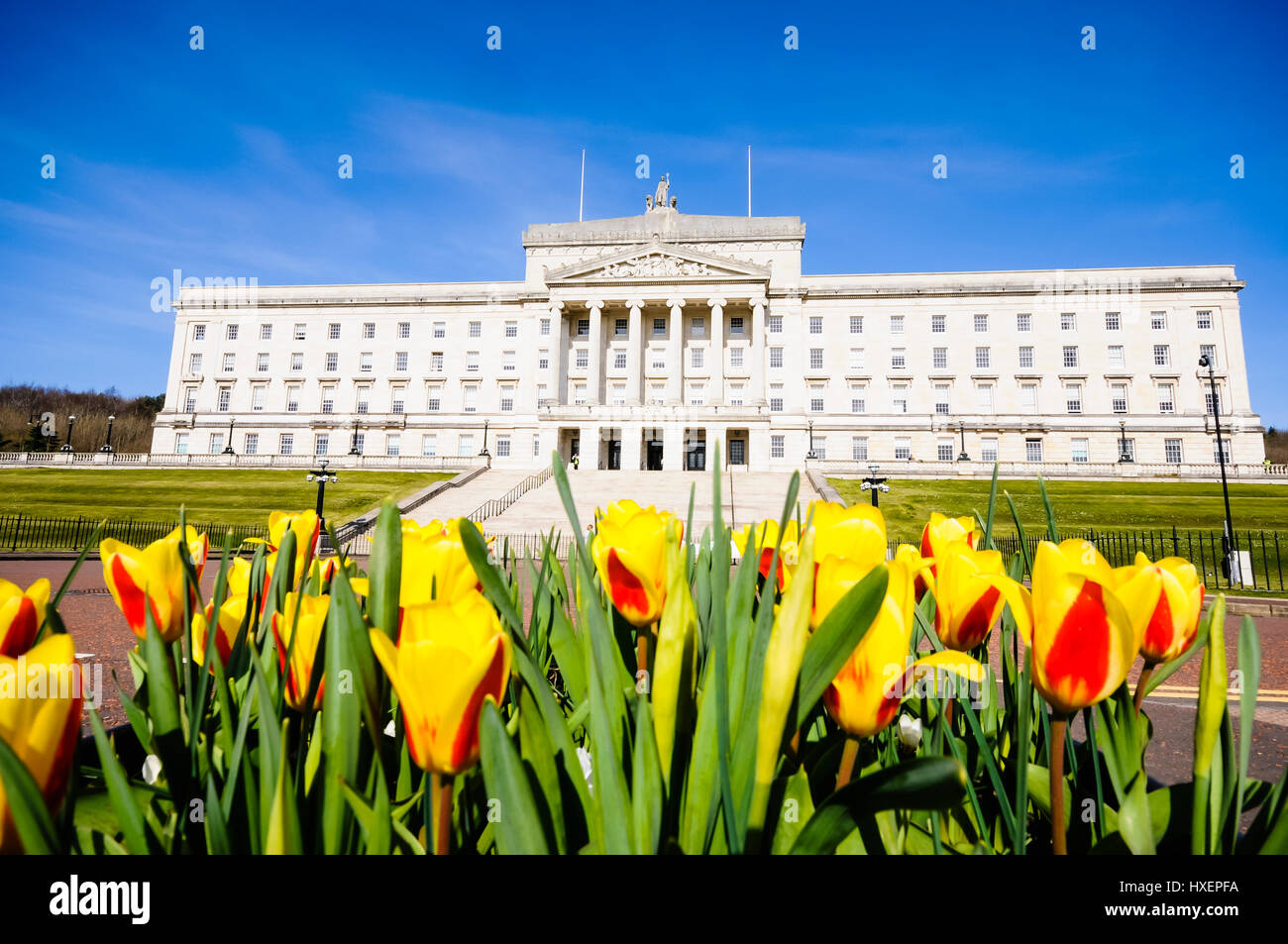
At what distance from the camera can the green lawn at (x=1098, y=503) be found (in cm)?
2347

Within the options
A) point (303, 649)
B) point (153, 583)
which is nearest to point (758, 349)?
point (153, 583)

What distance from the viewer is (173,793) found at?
41.7 inches

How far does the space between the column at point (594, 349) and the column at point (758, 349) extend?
1147 centimetres

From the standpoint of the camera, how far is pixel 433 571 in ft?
4.24

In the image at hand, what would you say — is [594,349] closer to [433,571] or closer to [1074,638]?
[433,571]

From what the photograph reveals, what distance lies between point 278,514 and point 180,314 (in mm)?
68471

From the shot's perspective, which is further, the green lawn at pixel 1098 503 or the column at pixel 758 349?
the column at pixel 758 349

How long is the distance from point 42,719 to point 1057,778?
4.52ft

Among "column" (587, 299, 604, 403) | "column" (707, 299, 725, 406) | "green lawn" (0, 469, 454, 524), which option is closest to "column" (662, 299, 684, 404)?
"column" (707, 299, 725, 406)

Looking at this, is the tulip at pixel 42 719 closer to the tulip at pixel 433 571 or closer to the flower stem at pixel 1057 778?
the tulip at pixel 433 571

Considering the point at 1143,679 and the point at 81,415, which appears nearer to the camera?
the point at 1143,679

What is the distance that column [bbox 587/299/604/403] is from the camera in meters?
46.3

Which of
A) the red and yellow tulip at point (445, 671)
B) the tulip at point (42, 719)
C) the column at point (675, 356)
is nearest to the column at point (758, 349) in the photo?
the column at point (675, 356)
